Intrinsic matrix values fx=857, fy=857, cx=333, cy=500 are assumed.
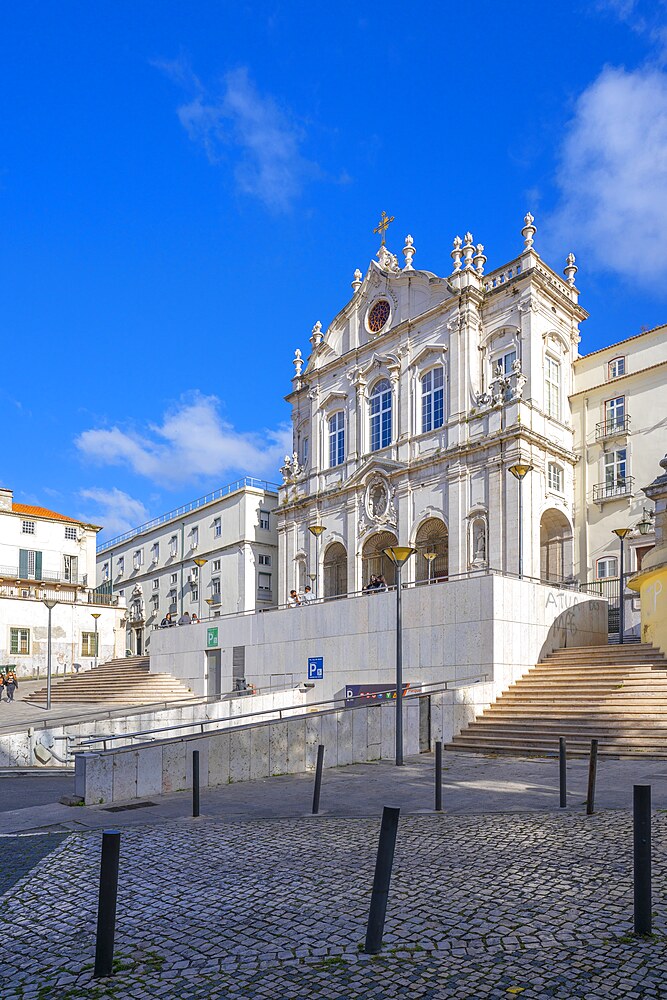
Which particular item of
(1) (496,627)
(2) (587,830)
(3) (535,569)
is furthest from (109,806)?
(3) (535,569)

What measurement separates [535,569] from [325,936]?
32241mm

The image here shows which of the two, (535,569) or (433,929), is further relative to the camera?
(535,569)

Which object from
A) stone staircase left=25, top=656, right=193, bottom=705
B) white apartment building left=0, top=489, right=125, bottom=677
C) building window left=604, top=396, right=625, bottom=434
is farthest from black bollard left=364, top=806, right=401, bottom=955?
white apartment building left=0, top=489, right=125, bottom=677

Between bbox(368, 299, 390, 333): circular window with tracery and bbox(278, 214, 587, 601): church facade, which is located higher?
bbox(368, 299, 390, 333): circular window with tracery

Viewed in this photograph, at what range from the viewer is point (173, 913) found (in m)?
7.05

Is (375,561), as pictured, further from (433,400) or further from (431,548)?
(433,400)

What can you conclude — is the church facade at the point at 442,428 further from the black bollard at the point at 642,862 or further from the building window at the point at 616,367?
the black bollard at the point at 642,862

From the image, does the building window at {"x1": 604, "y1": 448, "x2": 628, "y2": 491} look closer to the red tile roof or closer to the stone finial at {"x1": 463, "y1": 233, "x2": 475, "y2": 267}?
the stone finial at {"x1": 463, "y1": 233, "x2": 475, "y2": 267}

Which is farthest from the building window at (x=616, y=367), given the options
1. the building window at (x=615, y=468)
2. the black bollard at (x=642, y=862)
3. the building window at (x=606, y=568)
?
the black bollard at (x=642, y=862)

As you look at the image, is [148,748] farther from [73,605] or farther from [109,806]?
[73,605]

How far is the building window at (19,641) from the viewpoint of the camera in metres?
50.2

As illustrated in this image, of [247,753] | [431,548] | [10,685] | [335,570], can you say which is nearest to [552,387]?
[431,548]

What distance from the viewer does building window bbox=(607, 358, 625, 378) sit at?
130ft

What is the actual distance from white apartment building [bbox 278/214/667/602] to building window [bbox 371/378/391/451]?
93 millimetres
